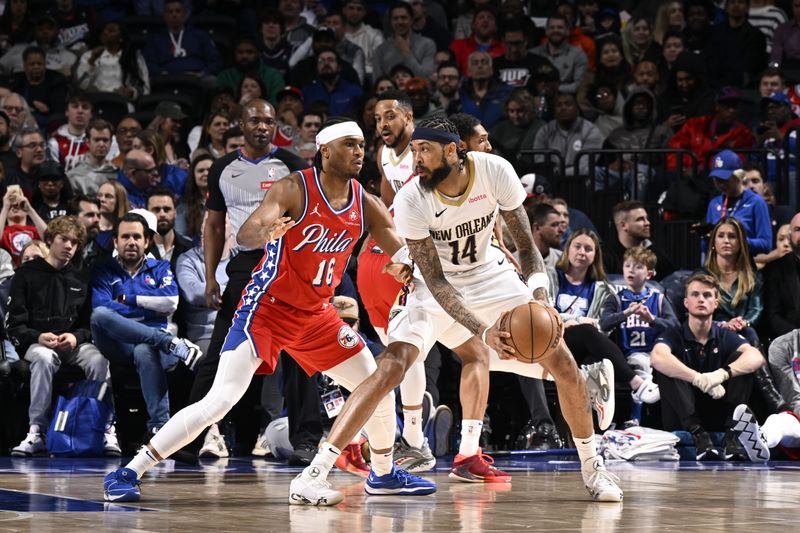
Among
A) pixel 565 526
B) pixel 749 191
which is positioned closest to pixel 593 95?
pixel 749 191

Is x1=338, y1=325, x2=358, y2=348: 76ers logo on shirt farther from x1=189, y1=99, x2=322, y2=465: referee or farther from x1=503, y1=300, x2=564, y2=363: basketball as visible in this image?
x1=189, y1=99, x2=322, y2=465: referee

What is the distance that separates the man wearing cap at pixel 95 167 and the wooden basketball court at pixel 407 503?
3.89m

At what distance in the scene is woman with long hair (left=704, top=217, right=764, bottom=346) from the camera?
10734mm

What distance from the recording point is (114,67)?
14.4 meters

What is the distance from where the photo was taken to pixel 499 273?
274 inches

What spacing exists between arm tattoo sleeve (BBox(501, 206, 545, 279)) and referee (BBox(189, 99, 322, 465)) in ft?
6.86

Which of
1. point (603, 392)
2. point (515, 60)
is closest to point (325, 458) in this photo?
point (603, 392)

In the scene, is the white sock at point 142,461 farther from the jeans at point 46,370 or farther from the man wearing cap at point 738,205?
the man wearing cap at point 738,205

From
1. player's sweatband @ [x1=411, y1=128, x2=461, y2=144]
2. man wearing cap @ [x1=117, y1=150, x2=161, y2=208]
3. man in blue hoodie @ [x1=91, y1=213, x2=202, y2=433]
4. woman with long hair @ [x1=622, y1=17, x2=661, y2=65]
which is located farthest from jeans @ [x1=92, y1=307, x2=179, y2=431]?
woman with long hair @ [x1=622, y1=17, x2=661, y2=65]

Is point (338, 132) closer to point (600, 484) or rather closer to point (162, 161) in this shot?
point (600, 484)

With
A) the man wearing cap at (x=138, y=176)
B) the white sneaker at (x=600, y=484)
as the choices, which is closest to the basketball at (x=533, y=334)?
the white sneaker at (x=600, y=484)

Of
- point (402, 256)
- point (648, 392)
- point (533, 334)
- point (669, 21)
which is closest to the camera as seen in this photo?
point (533, 334)

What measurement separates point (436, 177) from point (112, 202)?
495 cm

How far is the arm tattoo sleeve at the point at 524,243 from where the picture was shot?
658 centimetres
